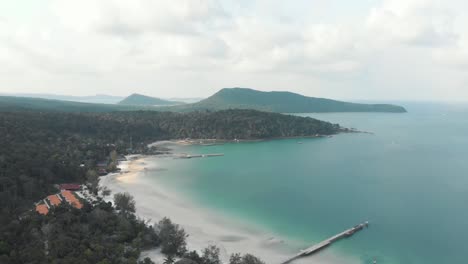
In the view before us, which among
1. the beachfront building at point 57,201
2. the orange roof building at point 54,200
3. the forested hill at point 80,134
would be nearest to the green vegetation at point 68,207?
the forested hill at point 80,134

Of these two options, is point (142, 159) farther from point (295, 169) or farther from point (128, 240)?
point (128, 240)

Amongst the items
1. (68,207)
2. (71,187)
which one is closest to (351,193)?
(68,207)

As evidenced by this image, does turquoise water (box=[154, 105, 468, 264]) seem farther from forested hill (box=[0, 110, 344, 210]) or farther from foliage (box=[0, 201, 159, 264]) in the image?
forested hill (box=[0, 110, 344, 210])

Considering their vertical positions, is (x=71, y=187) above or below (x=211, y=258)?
above

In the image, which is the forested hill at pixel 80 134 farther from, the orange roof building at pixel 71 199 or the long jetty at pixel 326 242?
the long jetty at pixel 326 242

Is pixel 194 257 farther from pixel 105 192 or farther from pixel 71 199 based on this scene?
pixel 105 192

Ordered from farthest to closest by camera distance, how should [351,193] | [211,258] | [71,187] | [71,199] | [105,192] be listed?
[351,193]
[71,187]
[105,192]
[71,199]
[211,258]

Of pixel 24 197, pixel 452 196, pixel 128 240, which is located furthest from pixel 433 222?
pixel 24 197
